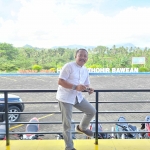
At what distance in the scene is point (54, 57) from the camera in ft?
49.5

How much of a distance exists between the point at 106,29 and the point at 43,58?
532 cm

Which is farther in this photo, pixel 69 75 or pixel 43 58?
pixel 43 58

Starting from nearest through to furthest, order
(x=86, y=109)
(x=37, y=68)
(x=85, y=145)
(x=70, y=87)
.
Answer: (x=70, y=87) → (x=86, y=109) → (x=85, y=145) → (x=37, y=68)

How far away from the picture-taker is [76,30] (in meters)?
15.9

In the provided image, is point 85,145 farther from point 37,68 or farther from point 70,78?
point 37,68

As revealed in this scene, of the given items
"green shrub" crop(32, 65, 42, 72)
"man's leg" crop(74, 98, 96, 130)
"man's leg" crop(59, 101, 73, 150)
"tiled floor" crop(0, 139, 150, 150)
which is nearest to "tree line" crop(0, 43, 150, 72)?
"green shrub" crop(32, 65, 42, 72)

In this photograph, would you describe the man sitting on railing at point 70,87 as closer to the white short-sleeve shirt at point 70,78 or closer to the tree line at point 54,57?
the white short-sleeve shirt at point 70,78

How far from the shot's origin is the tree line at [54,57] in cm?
1452

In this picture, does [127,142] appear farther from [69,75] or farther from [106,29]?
[106,29]

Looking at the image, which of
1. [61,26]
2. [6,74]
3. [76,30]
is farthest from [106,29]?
[6,74]

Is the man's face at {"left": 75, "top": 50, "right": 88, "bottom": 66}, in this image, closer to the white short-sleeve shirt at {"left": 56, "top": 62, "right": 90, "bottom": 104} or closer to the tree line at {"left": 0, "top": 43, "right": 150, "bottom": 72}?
the white short-sleeve shirt at {"left": 56, "top": 62, "right": 90, "bottom": 104}

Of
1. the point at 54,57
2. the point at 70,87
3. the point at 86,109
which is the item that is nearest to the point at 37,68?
the point at 54,57

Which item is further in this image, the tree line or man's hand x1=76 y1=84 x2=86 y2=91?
the tree line

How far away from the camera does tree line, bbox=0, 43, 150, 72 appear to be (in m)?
14.5
